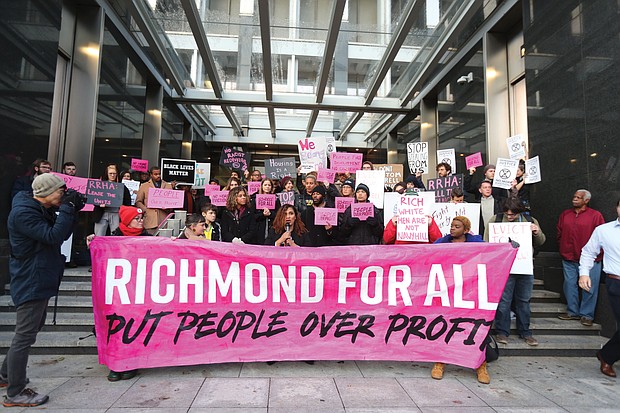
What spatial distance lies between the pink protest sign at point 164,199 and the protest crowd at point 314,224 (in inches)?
0.8

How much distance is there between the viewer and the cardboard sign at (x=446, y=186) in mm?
6473

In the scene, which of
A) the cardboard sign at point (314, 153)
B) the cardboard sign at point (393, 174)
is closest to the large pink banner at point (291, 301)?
the cardboard sign at point (314, 153)

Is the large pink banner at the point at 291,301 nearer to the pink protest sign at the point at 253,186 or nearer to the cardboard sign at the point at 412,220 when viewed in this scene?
the cardboard sign at the point at 412,220

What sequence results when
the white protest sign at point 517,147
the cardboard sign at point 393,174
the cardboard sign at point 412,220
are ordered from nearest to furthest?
1. the cardboard sign at point 412,220
2. the white protest sign at point 517,147
3. the cardboard sign at point 393,174

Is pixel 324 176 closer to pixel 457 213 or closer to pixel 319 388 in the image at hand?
pixel 457 213

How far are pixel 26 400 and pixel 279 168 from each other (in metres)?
5.75

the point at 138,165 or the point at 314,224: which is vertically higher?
the point at 138,165

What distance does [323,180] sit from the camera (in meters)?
7.25

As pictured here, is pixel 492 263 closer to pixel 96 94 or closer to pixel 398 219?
pixel 398 219

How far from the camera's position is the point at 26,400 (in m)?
3.19

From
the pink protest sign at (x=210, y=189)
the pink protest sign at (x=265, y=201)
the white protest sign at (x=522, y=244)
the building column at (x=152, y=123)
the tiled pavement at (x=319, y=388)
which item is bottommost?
the tiled pavement at (x=319, y=388)

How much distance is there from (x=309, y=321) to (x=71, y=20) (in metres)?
8.45

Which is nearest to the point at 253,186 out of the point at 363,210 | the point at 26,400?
the point at 363,210

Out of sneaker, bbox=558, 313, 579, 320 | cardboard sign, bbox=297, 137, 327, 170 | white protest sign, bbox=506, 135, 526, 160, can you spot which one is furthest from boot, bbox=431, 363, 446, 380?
cardboard sign, bbox=297, 137, 327, 170
